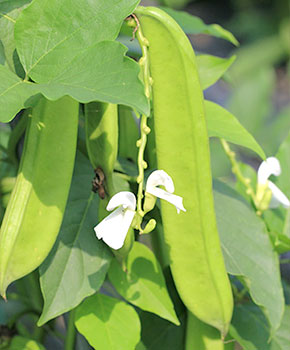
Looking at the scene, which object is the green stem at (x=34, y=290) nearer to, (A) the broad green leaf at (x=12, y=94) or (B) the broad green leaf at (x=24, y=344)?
(B) the broad green leaf at (x=24, y=344)

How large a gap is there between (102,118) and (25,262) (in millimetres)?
150

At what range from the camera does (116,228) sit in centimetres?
46

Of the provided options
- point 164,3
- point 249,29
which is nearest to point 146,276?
point 164,3

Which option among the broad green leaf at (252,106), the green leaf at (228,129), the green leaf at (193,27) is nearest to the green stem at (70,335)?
the green leaf at (228,129)

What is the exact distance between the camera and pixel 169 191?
0.46m

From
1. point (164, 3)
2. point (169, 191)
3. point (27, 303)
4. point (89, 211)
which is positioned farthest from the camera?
point (164, 3)

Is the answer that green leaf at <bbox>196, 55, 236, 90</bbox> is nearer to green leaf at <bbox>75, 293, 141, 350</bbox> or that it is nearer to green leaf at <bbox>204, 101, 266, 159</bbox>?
green leaf at <bbox>204, 101, 266, 159</bbox>

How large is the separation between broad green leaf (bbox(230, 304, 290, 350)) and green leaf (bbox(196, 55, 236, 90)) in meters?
0.29

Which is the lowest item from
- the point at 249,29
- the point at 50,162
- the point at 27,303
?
the point at 249,29

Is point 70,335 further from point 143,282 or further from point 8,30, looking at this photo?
point 8,30

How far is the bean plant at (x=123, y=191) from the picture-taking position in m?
0.45

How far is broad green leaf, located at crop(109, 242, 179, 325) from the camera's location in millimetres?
567

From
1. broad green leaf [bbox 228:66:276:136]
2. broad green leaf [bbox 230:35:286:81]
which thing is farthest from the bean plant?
broad green leaf [bbox 230:35:286:81]

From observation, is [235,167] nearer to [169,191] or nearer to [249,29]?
[169,191]
